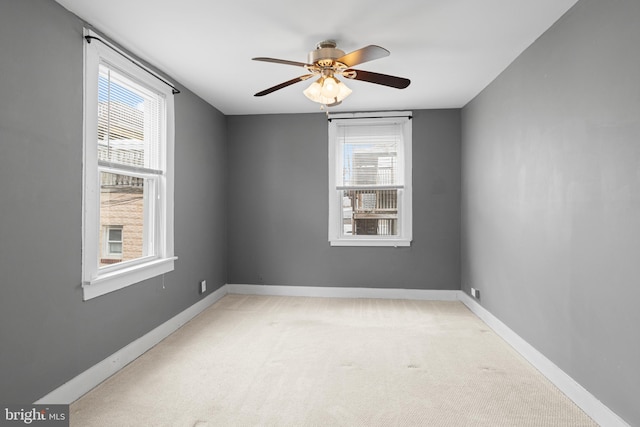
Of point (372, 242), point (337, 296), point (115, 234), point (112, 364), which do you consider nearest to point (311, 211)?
point (372, 242)

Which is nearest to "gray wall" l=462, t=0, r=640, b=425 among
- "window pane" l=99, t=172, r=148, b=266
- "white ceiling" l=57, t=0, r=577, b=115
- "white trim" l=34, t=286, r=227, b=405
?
"white ceiling" l=57, t=0, r=577, b=115

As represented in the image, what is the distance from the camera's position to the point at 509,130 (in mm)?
3342

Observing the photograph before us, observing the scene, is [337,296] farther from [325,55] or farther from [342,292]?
[325,55]

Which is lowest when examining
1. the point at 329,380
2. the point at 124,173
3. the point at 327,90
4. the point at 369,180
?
the point at 329,380

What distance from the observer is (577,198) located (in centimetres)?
232

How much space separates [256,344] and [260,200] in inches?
90.9

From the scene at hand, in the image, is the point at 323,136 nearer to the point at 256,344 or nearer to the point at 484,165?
the point at 484,165

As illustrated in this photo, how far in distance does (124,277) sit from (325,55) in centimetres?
228

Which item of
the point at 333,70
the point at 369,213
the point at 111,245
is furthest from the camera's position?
the point at 369,213

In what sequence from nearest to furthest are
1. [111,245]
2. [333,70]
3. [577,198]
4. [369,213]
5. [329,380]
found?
[577,198] → [329,380] → [333,70] → [111,245] → [369,213]

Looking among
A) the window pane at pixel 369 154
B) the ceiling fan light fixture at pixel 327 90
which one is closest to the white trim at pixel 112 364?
the ceiling fan light fixture at pixel 327 90

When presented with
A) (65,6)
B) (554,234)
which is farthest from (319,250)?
(65,6)

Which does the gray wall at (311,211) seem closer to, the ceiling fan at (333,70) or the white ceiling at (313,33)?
the white ceiling at (313,33)

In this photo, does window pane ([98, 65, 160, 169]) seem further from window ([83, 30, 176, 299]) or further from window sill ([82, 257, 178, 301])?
window sill ([82, 257, 178, 301])
